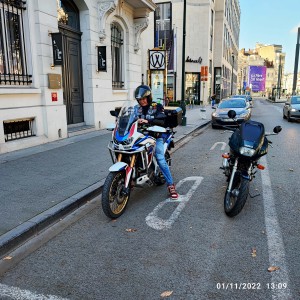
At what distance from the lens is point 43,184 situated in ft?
17.4

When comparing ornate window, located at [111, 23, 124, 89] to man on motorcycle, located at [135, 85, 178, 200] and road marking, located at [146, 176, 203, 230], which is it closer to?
man on motorcycle, located at [135, 85, 178, 200]

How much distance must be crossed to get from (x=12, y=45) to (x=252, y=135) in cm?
721

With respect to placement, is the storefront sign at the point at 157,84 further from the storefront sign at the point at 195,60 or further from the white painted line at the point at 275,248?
the storefront sign at the point at 195,60

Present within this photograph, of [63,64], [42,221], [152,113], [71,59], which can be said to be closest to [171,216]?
[152,113]

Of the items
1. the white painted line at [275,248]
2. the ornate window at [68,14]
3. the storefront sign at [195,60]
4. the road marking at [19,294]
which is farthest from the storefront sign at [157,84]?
the storefront sign at [195,60]

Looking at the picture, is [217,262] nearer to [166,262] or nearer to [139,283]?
[166,262]

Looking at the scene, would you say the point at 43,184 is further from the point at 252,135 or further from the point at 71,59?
the point at 71,59

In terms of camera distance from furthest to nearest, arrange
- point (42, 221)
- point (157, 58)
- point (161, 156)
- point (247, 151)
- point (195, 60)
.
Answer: point (195, 60) → point (157, 58) → point (161, 156) → point (247, 151) → point (42, 221)

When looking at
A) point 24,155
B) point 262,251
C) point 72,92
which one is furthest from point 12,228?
point 72,92

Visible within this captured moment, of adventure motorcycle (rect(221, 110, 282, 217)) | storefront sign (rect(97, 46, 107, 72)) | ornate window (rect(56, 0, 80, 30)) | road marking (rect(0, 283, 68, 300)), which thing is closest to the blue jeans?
adventure motorcycle (rect(221, 110, 282, 217))

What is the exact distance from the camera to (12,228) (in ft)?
11.9

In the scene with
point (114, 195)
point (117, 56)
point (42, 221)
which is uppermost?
point (117, 56)

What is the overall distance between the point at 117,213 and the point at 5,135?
532 centimetres

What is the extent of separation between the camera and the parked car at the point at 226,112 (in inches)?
551
